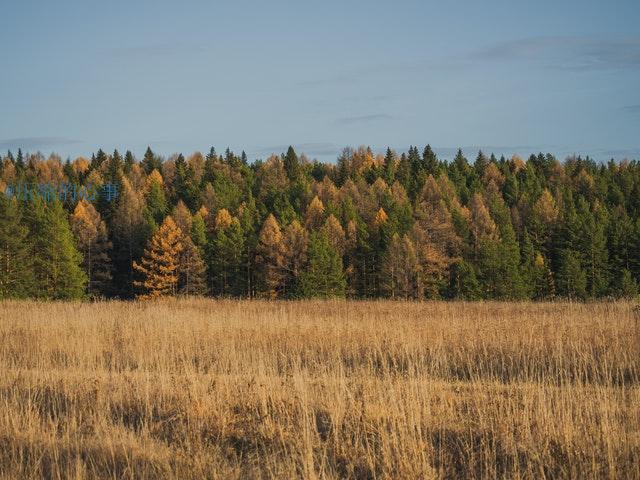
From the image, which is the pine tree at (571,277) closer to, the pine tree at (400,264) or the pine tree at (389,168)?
the pine tree at (400,264)

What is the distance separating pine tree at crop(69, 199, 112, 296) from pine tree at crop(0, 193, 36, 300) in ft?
46.3

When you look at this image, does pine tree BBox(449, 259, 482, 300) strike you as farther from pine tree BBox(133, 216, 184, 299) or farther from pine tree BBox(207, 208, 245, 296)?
pine tree BBox(133, 216, 184, 299)

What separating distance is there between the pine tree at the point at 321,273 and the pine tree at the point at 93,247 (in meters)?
19.1

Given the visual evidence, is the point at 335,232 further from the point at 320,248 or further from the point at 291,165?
the point at 291,165

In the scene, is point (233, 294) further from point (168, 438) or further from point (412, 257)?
point (168, 438)

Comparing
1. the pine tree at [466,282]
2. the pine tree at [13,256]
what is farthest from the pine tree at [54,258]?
the pine tree at [466,282]

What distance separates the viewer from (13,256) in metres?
43.2

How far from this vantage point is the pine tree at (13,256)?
4188cm

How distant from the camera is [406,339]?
1232cm

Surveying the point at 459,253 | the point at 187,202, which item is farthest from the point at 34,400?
the point at 187,202

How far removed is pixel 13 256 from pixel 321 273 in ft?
72.0

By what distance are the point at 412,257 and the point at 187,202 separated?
3565 centimetres

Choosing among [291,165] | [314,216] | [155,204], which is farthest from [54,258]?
[291,165]

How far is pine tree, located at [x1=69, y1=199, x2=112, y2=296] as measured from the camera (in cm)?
5906
